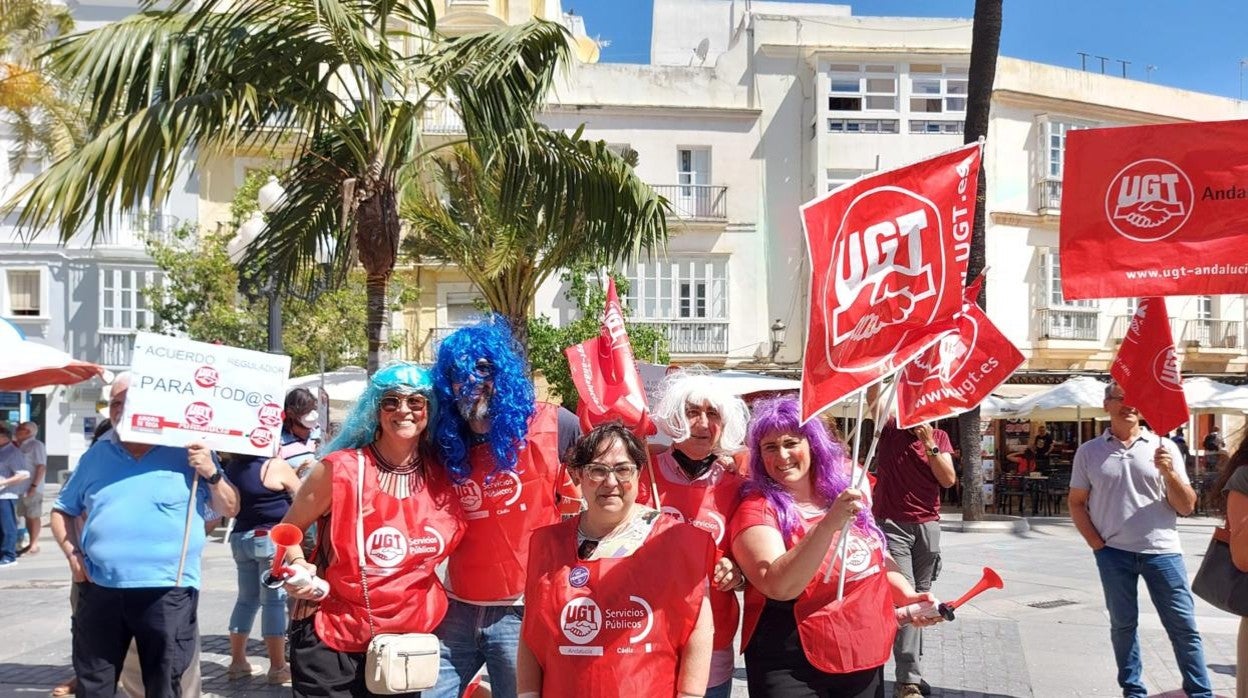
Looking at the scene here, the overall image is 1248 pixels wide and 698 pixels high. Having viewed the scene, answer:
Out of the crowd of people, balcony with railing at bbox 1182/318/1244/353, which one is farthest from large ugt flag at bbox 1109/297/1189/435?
balcony with railing at bbox 1182/318/1244/353

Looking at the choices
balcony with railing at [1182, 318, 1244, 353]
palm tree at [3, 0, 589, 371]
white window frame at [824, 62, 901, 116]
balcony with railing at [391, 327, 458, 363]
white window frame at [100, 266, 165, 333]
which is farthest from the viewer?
white window frame at [100, 266, 165, 333]

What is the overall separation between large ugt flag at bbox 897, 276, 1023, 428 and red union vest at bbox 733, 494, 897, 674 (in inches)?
36.7

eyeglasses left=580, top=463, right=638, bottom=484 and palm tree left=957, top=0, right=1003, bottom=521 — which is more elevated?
palm tree left=957, top=0, right=1003, bottom=521

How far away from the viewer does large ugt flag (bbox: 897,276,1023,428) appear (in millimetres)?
4578

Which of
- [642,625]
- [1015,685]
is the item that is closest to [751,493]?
[642,625]

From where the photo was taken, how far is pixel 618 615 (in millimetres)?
3021

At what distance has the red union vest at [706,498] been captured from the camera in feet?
12.0

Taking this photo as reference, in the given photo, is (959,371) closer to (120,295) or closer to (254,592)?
(254,592)

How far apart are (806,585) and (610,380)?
1391 mm

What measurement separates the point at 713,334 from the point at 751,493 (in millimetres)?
24654

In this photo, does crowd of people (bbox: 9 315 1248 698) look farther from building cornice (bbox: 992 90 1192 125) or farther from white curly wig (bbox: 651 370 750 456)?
building cornice (bbox: 992 90 1192 125)

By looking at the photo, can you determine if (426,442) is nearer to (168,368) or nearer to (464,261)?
(168,368)

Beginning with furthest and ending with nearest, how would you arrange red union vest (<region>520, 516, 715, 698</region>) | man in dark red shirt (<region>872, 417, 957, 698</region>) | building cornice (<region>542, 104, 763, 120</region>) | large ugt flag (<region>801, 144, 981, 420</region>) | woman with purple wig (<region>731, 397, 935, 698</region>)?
1. building cornice (<region>542, 104, 763, 120</region>)
2. man in dark red shirt (<region>872, 417, 957, 698</region>)
3. woman with purple wig (<region>731, 397, 935, 698</region>)
4. large ugt flag (<region>801, 144, 981, 420</region>)
5. red union vest (<region>520, 516, 715, 698</region>)

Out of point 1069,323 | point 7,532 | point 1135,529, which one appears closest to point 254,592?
point 1135,529
